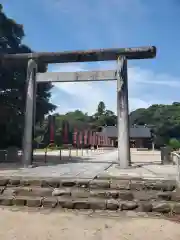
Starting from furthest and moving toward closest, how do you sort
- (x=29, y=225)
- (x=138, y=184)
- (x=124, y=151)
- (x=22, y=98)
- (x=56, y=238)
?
(x=22, y=98) < (x=124, y=151) < (x=138, y=184) < (x=29, y=225) < (x=56, y=238)

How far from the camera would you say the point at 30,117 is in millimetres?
10617

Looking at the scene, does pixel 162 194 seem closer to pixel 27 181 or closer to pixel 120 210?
pixel 120 210

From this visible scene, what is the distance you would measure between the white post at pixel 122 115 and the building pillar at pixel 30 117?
382 cm

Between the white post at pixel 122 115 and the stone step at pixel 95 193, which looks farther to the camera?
→ the white post at pixel 122 115

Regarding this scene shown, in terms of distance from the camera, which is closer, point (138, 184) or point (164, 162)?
point (138, 184)

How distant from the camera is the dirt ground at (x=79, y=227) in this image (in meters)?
3.77

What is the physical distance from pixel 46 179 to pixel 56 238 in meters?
2.46

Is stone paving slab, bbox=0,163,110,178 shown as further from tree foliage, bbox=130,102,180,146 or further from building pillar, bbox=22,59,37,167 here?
tree foliage, bbox=130,102,180,146

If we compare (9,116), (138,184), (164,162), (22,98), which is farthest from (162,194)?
(22,98)

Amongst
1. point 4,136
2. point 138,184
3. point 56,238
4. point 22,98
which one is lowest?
point 56,238

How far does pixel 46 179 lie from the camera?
6.07m

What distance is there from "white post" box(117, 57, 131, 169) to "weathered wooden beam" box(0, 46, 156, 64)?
0.38 metres

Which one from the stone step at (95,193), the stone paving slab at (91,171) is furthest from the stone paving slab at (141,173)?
the stone step at (95,193)

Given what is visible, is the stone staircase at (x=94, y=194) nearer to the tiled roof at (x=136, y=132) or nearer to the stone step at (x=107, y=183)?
the stone step at (x=107, y=183)
